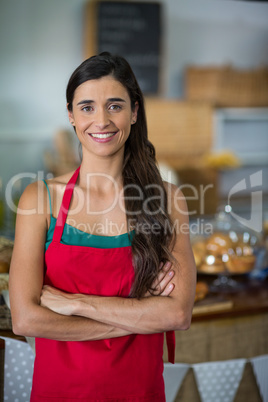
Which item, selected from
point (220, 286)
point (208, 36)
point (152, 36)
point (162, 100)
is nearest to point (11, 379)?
point (220, 286)

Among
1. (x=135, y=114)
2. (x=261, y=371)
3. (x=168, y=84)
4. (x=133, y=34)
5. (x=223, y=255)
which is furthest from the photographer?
(x=168, y=84)

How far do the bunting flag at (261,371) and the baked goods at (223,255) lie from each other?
364mm

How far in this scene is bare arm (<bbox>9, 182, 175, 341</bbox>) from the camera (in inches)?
53.4

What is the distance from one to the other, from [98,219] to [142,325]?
1.12 feet

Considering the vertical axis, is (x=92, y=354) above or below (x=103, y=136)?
below

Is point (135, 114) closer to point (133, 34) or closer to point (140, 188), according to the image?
point (140, 188)

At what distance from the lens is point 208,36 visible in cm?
592

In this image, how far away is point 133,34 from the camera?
5273 millimetres

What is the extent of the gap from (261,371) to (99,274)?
95cm

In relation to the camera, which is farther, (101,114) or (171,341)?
(171,341)

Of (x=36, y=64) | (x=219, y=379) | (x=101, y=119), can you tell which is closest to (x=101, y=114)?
(x=101, y=119)

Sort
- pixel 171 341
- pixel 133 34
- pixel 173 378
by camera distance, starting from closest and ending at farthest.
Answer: pixel 171 341 → pixel 173 378 → pixel 133 34

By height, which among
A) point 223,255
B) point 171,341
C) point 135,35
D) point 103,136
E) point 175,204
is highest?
point 135,35

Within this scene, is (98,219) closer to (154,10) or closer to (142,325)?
(142,325)
